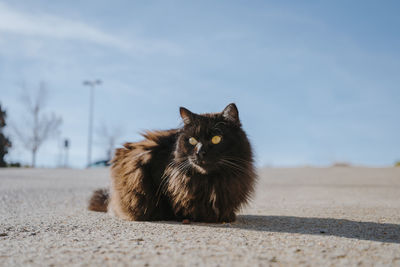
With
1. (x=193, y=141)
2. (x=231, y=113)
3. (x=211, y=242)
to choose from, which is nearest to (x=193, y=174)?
(x=193, y=141)

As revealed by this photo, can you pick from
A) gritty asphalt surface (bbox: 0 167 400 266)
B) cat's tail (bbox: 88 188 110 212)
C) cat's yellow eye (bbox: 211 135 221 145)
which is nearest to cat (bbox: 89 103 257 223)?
cat's yellow eye (bbox: 211 135 221 145)

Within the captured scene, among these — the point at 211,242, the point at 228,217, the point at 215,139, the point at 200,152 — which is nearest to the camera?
the point at 211,242

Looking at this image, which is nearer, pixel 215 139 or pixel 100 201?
pixel 215 139

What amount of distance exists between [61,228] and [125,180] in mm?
850

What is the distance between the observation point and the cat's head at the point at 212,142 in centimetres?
331

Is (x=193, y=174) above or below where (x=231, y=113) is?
below

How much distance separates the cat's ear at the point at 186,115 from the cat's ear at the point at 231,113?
33 cm

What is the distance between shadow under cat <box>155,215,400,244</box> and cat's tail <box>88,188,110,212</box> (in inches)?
76.8

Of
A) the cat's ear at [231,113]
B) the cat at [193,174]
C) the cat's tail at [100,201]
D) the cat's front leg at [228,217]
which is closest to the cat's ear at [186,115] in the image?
the cat at [193,174]

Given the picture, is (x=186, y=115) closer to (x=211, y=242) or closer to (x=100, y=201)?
(x=211, y=242)

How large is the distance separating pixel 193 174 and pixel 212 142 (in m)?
0.40

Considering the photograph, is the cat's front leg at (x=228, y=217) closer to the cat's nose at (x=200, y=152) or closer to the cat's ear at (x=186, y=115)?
the cat's nose at (x=200, y=152)

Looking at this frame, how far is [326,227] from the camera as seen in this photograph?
3387 mm

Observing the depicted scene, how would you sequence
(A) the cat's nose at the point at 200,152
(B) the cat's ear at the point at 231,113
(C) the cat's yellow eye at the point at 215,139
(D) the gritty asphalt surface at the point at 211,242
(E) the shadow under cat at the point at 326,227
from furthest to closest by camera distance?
1. (B) the cat's ear at the point at 231,113
2. (C) the cat's yellow eye at the point at 215,139
3. (A) the cat's nose at the point at 200,152
4. (E) the shadow under cat at the point at 326,227
5. (D) the gritty asphalt surface at the point at 211,242
